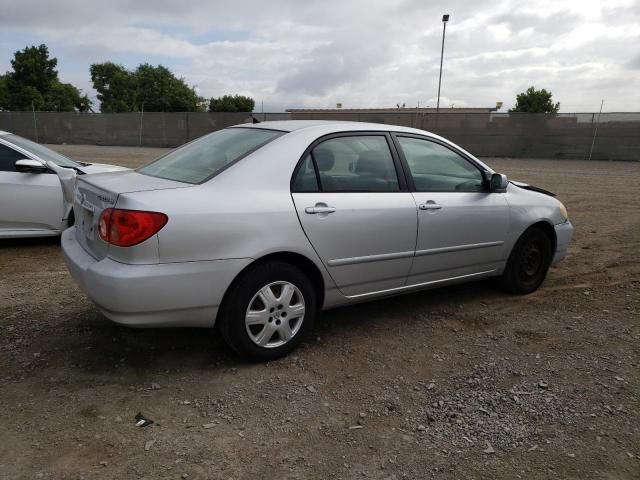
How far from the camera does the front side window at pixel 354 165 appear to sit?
3.54 meters

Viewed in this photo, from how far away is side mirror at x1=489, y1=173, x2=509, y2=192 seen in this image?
4.29 meters

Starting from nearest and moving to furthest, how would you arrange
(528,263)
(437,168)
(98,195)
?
(98,195)
(437,168)
(528,263)

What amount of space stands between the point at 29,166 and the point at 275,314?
409cm

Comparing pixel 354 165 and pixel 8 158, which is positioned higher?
pixel 354 165

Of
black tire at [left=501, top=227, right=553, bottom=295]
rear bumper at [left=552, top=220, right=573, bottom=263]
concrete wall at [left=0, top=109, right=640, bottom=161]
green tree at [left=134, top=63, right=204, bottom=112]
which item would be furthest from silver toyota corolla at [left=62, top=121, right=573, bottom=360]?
green tree at [left=134, top=63, right=204, bottom=112]

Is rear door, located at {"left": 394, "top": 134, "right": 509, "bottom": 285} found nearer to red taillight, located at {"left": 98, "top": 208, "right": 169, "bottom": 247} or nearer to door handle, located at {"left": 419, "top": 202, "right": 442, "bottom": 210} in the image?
door handle, located at {"left": 419, "top": 202, "right": 442, "bottom": 210}

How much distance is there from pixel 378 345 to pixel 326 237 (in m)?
0.93

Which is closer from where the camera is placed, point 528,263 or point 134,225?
point 134,225

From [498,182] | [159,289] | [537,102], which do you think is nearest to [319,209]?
[159,289]

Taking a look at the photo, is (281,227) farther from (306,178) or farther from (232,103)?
(232,103)

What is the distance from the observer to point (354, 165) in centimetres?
373

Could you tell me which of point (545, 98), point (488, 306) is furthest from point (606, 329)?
point (545, 98)

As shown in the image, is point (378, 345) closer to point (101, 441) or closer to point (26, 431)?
point (101, 441)

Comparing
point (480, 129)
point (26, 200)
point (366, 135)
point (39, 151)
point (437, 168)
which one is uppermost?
point (480, 129)
